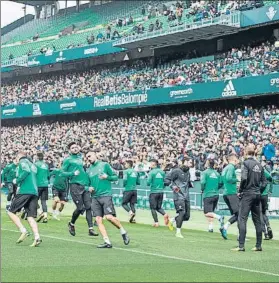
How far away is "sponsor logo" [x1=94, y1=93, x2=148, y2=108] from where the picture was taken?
41.7 m

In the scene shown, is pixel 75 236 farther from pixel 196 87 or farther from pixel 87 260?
pixel 196 87

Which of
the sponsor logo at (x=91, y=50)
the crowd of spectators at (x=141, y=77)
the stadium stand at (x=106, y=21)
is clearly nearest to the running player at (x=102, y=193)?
the crowd of spectators at (x=141, y=77)

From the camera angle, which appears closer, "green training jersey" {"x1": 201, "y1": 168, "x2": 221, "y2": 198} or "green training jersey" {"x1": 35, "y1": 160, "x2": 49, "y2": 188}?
"green training jersey" {"x1": 201, "y1": 168, "x2": 221, "y2": 198}

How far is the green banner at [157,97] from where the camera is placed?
33969 millimetres

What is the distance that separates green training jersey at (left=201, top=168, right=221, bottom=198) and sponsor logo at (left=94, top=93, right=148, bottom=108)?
23.2 m

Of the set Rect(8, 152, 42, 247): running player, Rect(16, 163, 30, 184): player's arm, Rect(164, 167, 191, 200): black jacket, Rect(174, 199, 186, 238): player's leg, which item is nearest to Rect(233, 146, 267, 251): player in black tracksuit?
Rect(174, 199, 186, 238): player's leg

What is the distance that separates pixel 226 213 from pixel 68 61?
2976 cm

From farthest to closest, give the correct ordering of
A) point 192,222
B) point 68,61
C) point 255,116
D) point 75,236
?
point 68,61 → point 255,116 → point 192,222 → point 75,236

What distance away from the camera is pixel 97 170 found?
14062 mm

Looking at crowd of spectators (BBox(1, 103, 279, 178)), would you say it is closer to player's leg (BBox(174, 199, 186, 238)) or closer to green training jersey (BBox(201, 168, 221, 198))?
green training jersey (BBox(201, 168, 221, 198))

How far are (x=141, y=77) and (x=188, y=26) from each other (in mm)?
6141

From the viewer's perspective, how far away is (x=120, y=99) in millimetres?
43219

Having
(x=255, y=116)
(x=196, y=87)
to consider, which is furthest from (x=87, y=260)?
(x=196, y=87)

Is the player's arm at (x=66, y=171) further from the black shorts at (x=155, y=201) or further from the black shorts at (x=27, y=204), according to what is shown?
the black shorts at (x=155, y=201)
